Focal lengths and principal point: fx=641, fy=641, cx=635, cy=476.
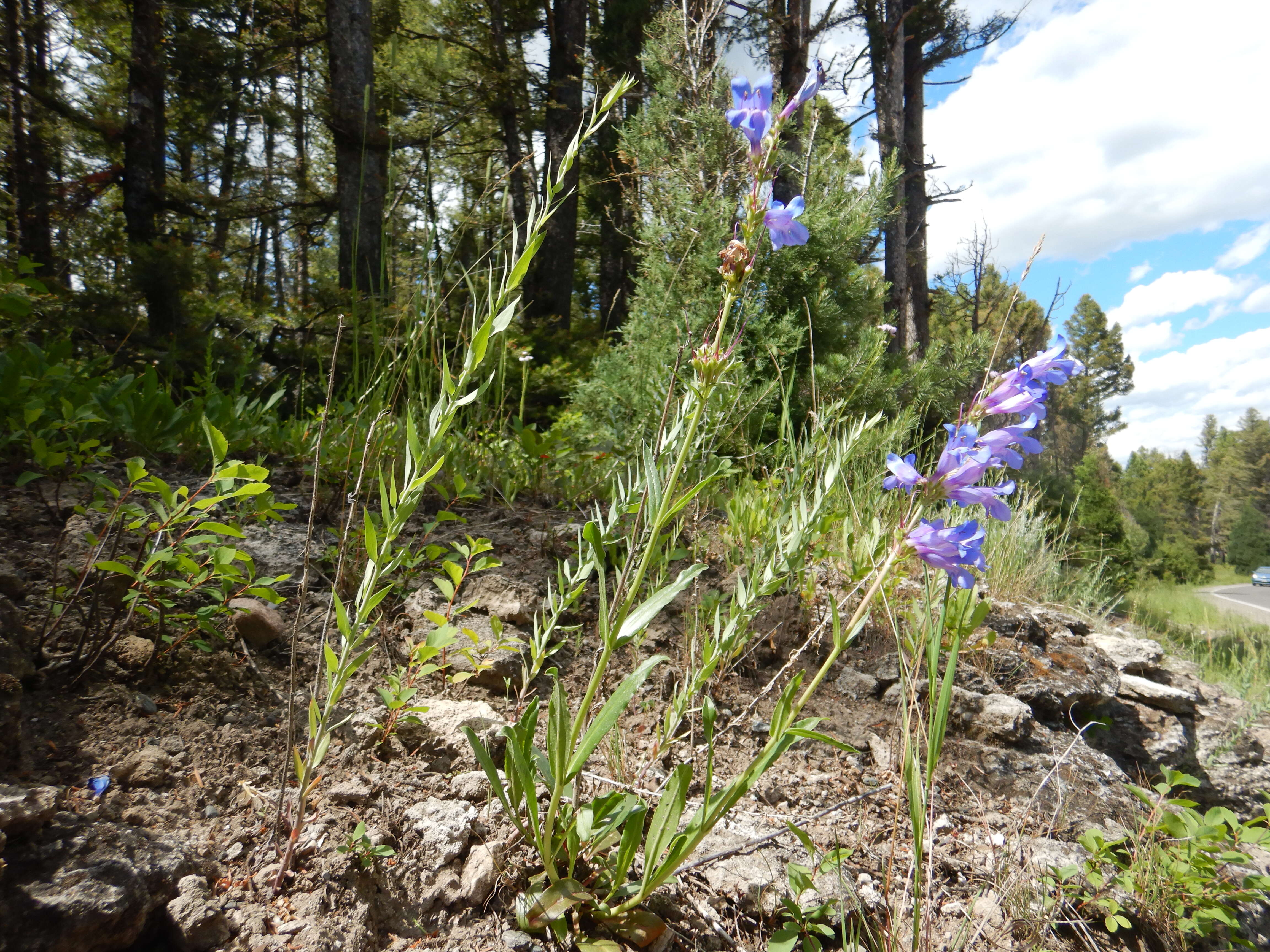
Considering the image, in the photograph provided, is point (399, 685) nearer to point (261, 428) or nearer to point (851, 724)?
point (851, 724)

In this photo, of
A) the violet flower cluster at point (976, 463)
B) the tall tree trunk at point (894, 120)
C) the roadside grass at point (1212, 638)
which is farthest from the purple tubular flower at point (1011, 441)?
the tall tree trunk at point (894, 120)

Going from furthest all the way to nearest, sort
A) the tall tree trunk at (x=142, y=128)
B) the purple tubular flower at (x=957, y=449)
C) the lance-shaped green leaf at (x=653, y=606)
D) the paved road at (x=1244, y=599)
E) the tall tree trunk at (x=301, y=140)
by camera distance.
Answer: the paved road at (x=1244, y=599) → the tall tree trunk at (x=301, y=140) → the tall tree trunk at (x=142, y=128) → the purple tubular flower at (x=957, y=449) → the lance-shaped green leaf at (x=653, y=606)

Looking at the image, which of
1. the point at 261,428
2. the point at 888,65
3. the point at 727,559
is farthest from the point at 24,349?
the point at 888,65

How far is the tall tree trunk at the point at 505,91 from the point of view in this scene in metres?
9.82

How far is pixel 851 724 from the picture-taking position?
6.63 feet

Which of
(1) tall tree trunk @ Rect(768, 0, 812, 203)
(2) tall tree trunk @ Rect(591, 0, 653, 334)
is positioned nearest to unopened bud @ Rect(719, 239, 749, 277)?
(2) tall tree trunk @ Rect(591, 0, 653, 334)

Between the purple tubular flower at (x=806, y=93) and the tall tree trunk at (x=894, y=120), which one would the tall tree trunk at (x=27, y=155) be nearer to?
the purple tubular flower at (x=806, y=93)

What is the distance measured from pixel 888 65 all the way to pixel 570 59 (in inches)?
190

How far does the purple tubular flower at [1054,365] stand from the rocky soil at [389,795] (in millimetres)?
655

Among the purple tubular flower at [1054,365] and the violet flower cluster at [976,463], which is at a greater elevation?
the purple tubular flower at [1054,365]

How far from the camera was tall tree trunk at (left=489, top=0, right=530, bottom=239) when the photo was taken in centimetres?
982

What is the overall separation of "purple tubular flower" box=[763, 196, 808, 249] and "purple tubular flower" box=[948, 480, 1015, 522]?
0.49 m

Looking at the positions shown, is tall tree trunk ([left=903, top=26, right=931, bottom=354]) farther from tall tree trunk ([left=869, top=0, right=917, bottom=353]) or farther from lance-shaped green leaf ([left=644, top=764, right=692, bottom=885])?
lance-shaped green leaf ([left=644, top=764, right=692, bottom=885])

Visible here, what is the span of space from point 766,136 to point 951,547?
0.73 meters
